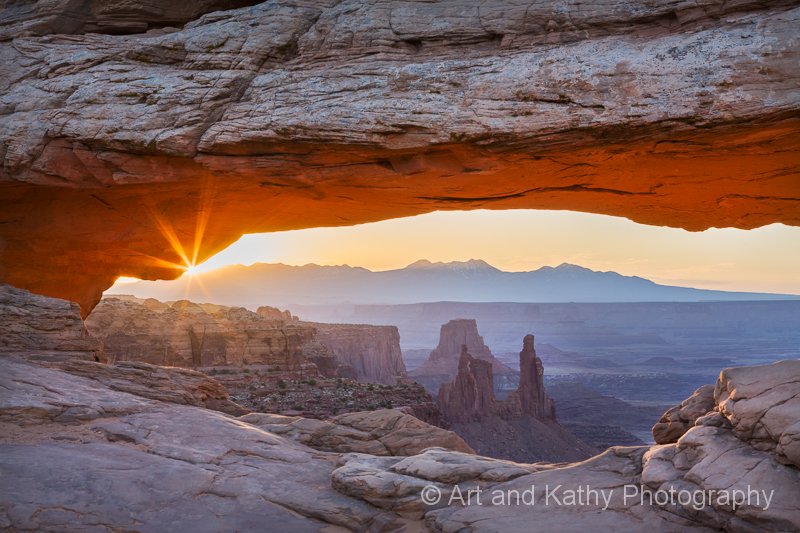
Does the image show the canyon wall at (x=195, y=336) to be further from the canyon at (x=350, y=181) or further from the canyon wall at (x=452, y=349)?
the canyon wall at (x=452, y=349)

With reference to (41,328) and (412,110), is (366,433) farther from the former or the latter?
(41,328)

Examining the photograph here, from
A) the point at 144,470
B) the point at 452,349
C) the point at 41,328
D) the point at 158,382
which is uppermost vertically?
the point at 41,328

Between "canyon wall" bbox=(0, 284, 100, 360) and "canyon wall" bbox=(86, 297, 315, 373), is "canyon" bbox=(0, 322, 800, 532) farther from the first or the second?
"canyon wall" bbox=(86, 297, 315, 373)

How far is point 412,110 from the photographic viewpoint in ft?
40.3

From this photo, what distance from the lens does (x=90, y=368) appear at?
1355 centimetres

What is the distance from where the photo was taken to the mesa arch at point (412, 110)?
443 inches

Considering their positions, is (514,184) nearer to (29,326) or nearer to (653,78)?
(653,78)

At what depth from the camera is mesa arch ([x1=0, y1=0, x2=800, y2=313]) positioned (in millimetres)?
11242

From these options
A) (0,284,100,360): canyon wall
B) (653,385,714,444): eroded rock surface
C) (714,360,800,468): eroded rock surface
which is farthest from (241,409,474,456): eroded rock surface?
(714,360,800,468): eroded rock surface

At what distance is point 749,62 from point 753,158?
2306mm

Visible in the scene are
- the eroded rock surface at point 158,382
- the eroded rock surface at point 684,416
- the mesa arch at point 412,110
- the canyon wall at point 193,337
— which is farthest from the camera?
the canyon wall at point 193,337

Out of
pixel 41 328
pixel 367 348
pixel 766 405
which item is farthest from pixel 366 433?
pixel 367 348

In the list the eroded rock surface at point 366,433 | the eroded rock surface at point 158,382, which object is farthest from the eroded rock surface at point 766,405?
the eroded rock surface at point 158,382

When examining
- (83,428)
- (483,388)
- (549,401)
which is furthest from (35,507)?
(549,401)
